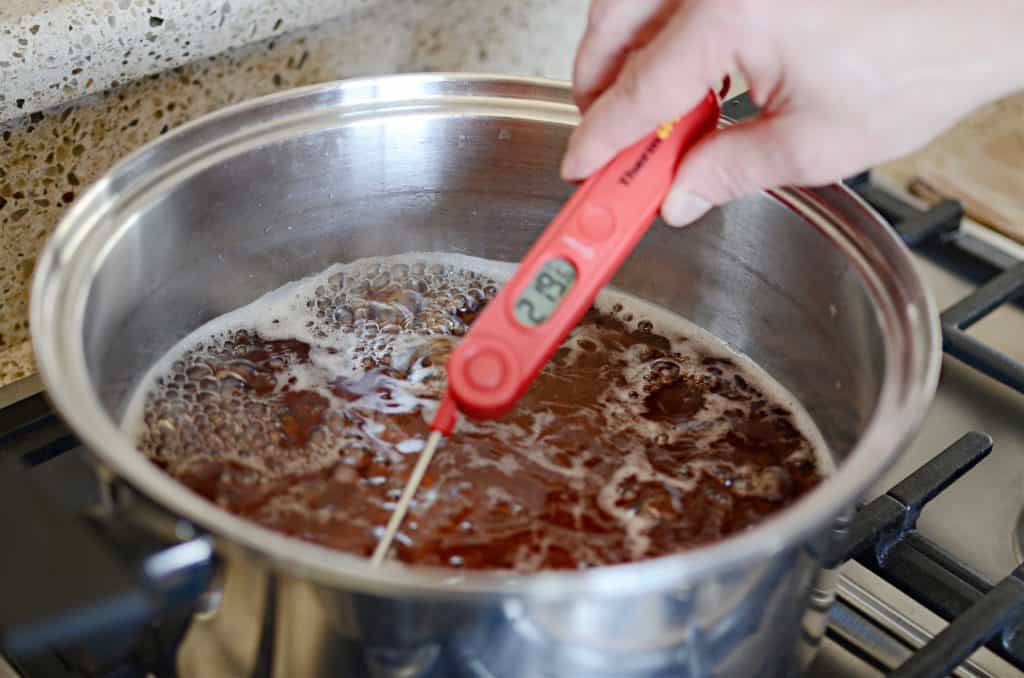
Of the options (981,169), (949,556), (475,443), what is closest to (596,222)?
(475,443)

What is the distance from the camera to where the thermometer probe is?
1.79ft

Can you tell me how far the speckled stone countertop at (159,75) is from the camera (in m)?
0.70

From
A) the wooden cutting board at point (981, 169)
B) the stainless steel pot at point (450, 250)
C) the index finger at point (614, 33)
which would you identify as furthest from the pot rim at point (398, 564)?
the wooden cutting board at point (981, 169)

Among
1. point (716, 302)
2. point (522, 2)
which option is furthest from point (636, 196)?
point (522, 2)

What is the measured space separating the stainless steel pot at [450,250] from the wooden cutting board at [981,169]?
37 cm

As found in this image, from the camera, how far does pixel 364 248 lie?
764mm

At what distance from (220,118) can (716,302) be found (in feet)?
1.09

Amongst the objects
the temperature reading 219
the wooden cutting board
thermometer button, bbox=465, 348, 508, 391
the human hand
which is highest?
the human hand

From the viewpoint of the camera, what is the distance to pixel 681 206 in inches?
22.7

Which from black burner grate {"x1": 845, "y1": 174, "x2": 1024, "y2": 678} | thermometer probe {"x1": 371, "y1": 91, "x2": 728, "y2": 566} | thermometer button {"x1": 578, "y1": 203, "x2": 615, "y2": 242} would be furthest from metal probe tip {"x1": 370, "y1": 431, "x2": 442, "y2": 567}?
black burner grate {"x1": 845, "y1": 174, "x2": 1024, "y2": 678}

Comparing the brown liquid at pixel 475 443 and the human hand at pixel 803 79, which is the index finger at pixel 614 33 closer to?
the human hand at pixel 803 79

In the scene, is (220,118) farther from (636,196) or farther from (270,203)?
(636,196)

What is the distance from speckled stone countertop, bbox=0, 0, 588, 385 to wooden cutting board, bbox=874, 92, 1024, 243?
36cm

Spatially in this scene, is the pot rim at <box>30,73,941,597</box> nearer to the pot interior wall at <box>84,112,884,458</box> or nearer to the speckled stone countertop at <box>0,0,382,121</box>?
the pot interior wall at <box>84,112,884,458</box>
